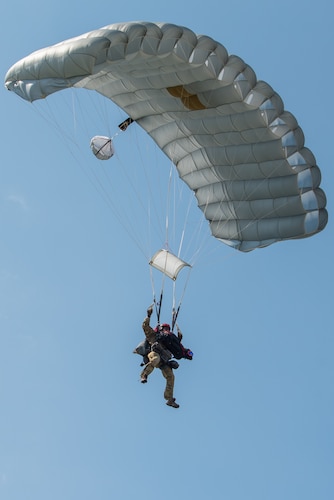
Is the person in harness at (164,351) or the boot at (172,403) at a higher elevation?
the person in harness at (164,351)

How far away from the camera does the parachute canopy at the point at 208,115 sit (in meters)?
20.5

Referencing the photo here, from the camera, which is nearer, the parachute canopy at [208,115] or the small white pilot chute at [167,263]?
the parachute canopy at [208,115]

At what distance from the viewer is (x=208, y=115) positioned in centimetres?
2353

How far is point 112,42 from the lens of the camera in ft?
66.2

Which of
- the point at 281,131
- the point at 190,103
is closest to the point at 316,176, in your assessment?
the point at 281,131

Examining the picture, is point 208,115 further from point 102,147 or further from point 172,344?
point 172,344

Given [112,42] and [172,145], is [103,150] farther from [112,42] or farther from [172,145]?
[112,42]

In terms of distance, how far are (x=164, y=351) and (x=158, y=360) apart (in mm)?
247

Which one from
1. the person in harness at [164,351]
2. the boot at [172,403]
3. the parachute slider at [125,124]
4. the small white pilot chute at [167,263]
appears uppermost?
the parachute slider at [125,124]

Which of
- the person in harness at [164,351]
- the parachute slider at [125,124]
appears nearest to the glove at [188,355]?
the person in harness at [164,351]

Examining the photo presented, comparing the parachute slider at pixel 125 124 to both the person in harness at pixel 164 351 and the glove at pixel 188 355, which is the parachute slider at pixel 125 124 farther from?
the glove at pixel 188 355

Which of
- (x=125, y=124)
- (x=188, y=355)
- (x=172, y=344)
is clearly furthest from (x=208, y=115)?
(x=188, y=355)

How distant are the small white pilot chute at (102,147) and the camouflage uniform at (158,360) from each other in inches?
168

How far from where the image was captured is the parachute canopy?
2052 centimetres
